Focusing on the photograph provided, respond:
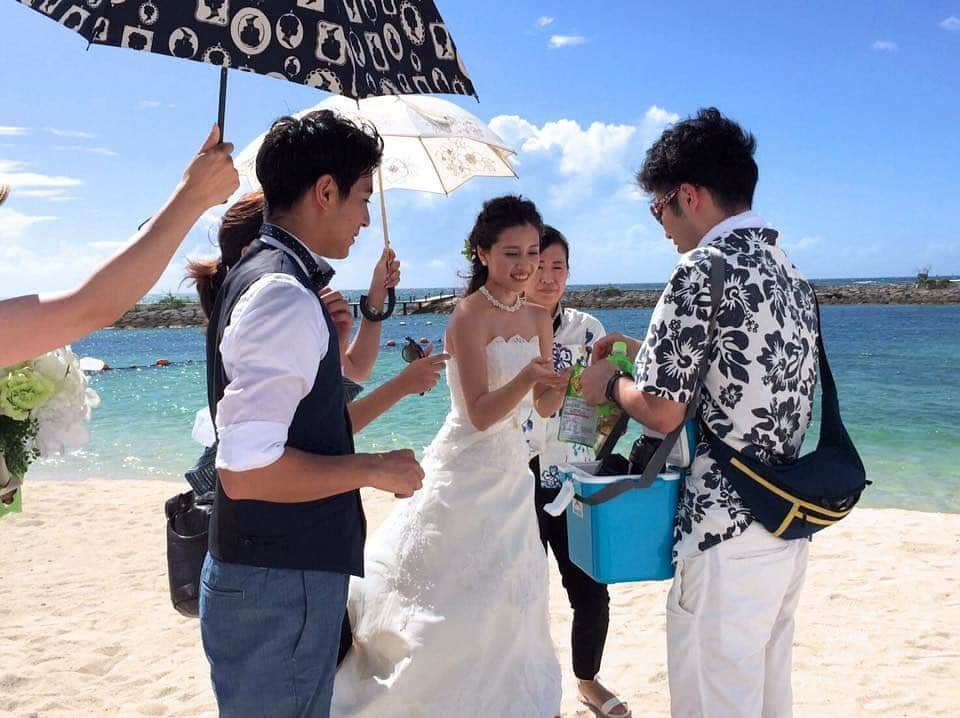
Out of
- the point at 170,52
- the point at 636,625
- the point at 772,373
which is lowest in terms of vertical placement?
the point at 636,625

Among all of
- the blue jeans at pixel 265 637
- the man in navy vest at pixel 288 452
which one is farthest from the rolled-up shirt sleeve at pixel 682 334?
the blue jeans at pixel 265 637

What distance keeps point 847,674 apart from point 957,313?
61.0m

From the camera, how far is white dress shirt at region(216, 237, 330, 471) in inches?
66.9

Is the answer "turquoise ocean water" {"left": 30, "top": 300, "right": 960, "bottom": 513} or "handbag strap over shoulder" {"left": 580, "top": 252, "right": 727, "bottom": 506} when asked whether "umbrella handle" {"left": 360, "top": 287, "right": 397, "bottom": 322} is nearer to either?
"handbag strap over shoulder" {"left": 580, "top": 252, "right": 727, "bottom": 506}

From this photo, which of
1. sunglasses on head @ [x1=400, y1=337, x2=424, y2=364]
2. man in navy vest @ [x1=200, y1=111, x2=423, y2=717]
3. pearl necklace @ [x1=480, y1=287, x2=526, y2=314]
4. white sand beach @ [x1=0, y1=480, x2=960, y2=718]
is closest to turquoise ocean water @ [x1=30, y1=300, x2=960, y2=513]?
white sand beach @ [x1=0, y1=480, x2=960, y2=718]

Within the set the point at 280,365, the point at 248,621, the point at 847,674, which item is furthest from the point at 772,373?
the point at 847,674

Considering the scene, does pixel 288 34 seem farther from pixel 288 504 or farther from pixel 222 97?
pixel 288 504

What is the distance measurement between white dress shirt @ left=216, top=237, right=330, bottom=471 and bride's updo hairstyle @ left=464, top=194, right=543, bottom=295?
212 cm

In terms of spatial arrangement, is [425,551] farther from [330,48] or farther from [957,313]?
[957,313]

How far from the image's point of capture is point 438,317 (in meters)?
63.8

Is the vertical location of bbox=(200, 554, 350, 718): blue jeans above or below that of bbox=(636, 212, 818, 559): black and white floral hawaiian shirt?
below

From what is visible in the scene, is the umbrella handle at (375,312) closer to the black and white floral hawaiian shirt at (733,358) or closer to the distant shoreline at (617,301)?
the black and white floral hawaiian shirt at (733,358)

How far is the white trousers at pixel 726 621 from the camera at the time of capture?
7.48 feet

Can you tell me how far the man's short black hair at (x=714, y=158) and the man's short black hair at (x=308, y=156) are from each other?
951 mm
